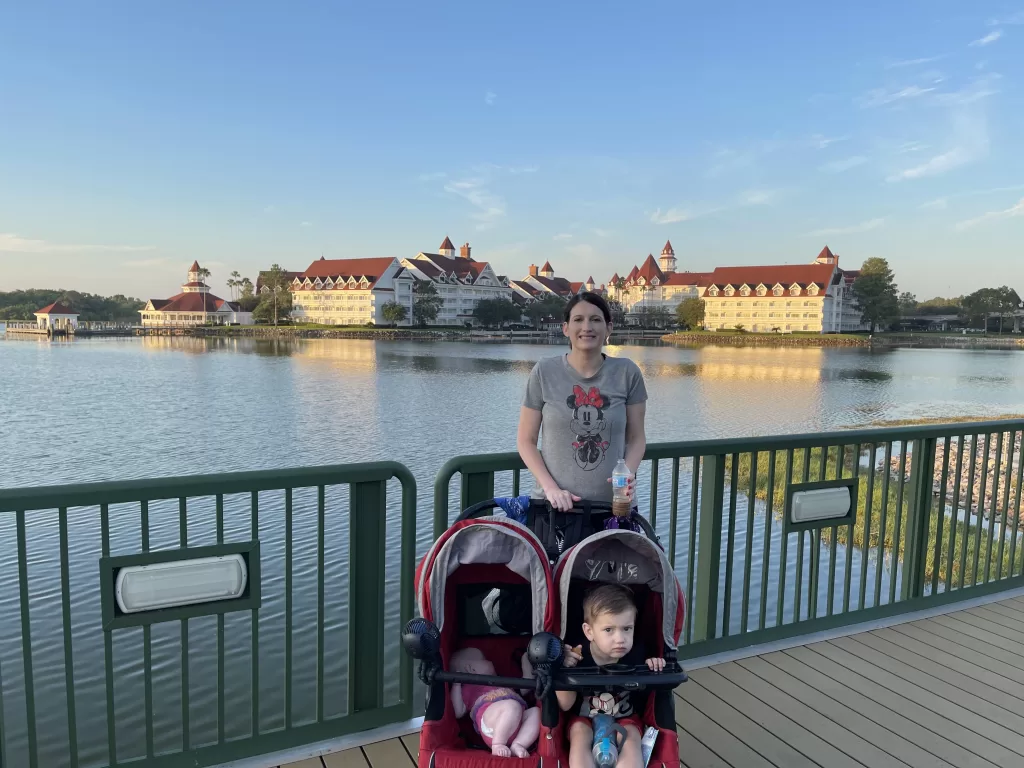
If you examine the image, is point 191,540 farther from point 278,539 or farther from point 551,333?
point 551,333

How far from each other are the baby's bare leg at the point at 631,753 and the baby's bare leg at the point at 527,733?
0.26 m

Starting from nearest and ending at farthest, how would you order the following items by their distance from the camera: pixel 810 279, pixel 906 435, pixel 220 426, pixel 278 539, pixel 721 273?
pixel 906 435
pixel 278 539
pixel 220 426
pixel 810 279
pixel 721 273

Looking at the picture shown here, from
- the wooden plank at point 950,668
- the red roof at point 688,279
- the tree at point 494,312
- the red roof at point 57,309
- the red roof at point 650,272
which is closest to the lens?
the wooden plank at point 950,668

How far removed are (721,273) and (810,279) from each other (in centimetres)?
1347

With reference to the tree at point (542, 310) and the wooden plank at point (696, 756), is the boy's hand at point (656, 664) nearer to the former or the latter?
the wooden plank at point (696, 756)

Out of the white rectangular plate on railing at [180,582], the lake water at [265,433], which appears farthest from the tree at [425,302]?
the white rectangular plate on railing at [180,582]

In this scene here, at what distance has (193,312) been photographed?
403 feet

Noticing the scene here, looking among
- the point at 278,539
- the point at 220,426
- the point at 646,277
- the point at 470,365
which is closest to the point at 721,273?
the point at 646,277

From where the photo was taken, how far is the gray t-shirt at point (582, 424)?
2717 mm

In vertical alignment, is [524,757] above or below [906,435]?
below

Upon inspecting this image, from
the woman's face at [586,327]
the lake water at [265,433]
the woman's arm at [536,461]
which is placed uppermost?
the woman's face at [586,327]

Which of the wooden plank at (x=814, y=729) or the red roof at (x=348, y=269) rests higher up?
the red roof at (x=348, y=269)

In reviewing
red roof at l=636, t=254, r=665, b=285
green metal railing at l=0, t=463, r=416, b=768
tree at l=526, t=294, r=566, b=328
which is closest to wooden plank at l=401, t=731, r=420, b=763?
green metal railing at l=0, t=463, r=416, b=768

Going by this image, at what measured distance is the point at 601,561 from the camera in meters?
2.44
